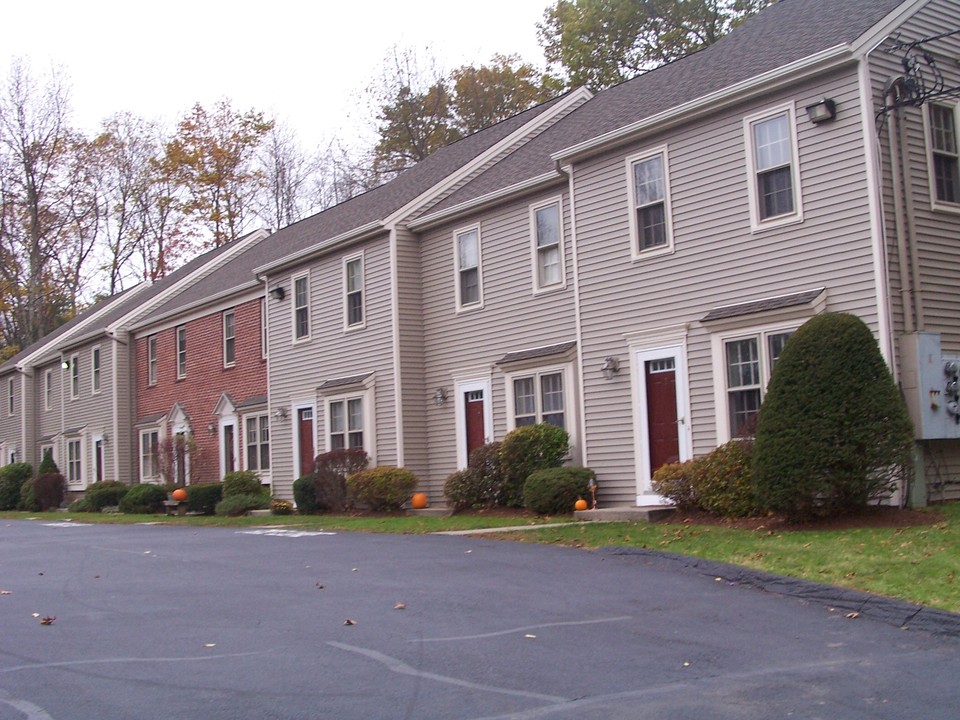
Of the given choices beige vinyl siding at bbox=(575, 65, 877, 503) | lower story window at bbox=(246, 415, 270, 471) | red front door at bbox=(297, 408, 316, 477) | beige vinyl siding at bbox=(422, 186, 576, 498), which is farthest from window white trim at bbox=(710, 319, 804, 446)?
lower story window at bbox=(246, 415, 270, 471)

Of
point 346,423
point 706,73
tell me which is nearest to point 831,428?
point 706,73

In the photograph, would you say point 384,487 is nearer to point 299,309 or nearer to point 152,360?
point 299,309

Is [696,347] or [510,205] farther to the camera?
[510,205]

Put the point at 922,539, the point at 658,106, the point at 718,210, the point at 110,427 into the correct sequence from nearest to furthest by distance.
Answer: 1. the point at 922,539
2. the point at 718,210
3. the point at 658,106
4. the point at 110,427

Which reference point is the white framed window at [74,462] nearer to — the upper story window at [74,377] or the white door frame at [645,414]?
the upper story window at [74,377]

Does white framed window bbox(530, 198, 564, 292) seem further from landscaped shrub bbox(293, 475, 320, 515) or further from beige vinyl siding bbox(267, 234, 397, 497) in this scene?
landscaped shrub bbox(293, 475, 320, 515)

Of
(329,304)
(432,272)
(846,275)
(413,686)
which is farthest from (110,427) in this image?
(413,686)

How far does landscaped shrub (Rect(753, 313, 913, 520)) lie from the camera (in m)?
12.8

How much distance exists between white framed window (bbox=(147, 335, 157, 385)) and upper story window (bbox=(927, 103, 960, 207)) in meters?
27.6

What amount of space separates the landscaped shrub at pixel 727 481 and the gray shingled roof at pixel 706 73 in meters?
5.41

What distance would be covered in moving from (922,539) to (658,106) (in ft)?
29.1

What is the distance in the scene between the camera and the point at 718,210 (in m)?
16.6

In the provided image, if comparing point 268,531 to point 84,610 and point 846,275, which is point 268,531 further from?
point 846,275

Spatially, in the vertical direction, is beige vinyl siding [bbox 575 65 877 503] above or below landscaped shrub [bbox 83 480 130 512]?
above
